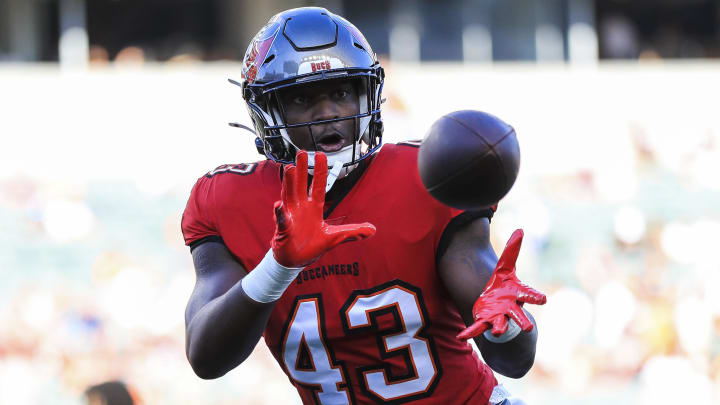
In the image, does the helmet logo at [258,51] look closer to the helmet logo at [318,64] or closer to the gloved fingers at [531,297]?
the helmet logo at [318,64]

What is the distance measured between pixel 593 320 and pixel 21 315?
3.86 meters

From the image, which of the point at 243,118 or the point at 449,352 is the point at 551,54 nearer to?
Answer: the point at 243,118

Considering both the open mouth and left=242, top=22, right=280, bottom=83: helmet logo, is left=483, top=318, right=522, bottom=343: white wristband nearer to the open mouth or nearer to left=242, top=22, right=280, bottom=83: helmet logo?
the open mouth

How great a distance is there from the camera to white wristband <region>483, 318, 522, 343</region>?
1.99 meters

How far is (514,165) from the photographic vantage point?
2088 mm

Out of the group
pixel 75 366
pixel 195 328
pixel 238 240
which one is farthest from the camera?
pixel 75 366

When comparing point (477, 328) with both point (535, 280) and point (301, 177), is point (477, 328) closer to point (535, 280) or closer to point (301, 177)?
point (301, 177)

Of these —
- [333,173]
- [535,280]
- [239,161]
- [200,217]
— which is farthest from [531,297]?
[535,280]

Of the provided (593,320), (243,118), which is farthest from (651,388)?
(243,118)

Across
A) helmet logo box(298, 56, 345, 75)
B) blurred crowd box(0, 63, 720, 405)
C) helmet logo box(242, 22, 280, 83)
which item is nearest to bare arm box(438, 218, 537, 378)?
helmet logo box(298, 56, 345, 75)

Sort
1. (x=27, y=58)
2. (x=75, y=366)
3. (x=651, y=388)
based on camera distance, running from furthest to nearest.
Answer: (x=27, y=58)
(x=651, y=388)
(x=75, y=366)

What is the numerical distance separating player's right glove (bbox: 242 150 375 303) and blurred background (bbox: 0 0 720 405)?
3.07 metres

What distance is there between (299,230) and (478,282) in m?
0.43

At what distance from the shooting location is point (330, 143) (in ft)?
7.89
